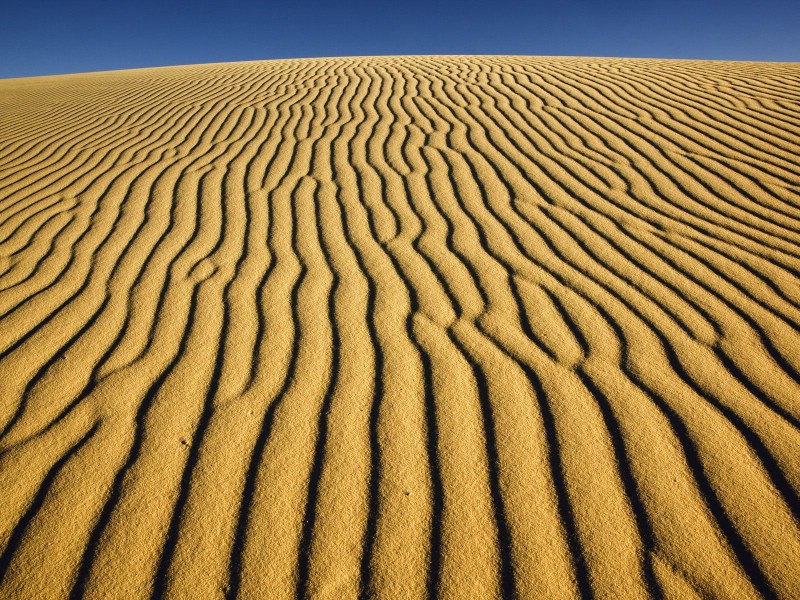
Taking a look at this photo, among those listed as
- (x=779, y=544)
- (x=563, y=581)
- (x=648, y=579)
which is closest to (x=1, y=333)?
(x=563, y=581)

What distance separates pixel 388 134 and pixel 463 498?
3963mm

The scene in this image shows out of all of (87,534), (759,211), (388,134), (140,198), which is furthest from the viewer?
(388,134)

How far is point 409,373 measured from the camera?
2021 millimetres

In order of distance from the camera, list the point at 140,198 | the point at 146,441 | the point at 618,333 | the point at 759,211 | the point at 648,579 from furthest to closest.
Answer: the point at 140,198
the point at 759,211
the point at 618,333
the point at 146,441
the point at 648,579

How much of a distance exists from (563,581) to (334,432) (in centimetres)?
85

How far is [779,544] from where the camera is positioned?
1.37 m

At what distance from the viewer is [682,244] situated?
2814 millimetres

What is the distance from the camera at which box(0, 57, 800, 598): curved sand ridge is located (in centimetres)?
140

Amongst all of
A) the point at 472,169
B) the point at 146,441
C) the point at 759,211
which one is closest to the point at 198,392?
the point at 146,441

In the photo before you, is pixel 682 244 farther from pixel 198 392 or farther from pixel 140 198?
pixel 140 198

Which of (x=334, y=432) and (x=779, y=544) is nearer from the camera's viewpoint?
(x=779, y=544)

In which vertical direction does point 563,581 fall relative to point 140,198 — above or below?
below

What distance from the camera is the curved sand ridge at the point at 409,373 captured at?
1.40 meters

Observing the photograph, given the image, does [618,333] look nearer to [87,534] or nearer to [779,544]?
[779,544]
